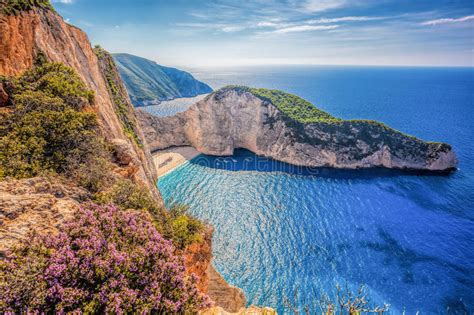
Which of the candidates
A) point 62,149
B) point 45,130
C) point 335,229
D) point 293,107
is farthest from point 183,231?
point 293,107

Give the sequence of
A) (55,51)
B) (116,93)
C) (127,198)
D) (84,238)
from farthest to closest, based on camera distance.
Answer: (116,93) → (55,51) → (127,198) → (84,238)

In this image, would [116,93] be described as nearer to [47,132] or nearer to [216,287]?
[47,132]

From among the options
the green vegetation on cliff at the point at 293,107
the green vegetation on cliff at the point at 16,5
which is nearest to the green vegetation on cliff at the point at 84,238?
the green vegetation on cliff at the point at 16,5

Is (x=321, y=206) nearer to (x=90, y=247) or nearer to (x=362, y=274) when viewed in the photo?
(x=362, y=274)

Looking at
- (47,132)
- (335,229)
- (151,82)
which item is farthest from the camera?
(151,82)

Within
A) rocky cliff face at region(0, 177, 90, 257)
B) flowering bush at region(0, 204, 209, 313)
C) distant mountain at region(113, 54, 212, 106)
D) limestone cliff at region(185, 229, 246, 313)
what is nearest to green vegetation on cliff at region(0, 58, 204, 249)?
rocky cliff face at region(0, 177, 90, 257)

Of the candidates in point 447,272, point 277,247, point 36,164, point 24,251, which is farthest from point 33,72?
point 447,272
